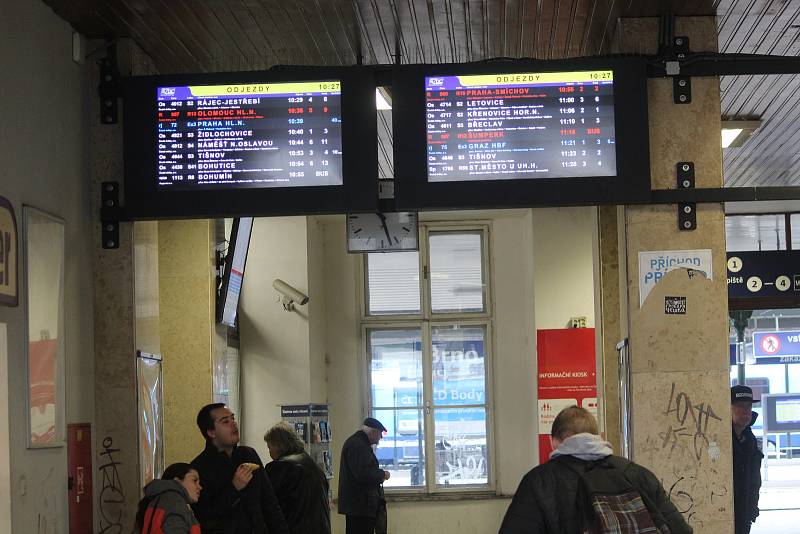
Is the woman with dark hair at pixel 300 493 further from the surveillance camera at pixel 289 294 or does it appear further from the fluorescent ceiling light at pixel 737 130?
the surveillance camera at pixel 289 294

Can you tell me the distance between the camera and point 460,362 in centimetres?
1410

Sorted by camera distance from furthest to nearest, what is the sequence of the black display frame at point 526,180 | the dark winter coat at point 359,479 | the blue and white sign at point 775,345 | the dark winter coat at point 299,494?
the blue and white sign at point 775,345, the dark winter coat at point 359,479, the dark winter coat at point 299,494, the black display frame at point 526,180

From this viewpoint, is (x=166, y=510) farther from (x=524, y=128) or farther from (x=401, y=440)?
(x=401, y=440)

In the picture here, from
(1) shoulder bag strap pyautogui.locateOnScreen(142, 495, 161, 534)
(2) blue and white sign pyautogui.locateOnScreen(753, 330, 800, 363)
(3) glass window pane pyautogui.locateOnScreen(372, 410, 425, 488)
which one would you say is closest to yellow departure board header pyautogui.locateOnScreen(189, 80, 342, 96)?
(1) shoulder bag strap pyautogui.locateOnScreen(142, 495, 161, 534)

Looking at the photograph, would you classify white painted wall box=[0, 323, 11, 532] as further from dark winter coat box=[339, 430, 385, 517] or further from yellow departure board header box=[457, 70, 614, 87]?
dark winter coat box=[339, 430, 385, 517]

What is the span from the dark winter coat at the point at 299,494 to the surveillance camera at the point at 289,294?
5.34 metres

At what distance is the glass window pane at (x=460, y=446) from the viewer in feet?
45.8

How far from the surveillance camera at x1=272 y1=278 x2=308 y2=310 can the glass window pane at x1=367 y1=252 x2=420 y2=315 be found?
2.14 metres

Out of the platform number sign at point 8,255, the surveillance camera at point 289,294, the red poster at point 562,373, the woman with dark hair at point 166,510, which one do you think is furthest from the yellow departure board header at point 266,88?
the red poster at point 562,373

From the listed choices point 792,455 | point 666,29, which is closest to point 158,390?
point 666,29

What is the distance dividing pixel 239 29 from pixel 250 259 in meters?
6.18

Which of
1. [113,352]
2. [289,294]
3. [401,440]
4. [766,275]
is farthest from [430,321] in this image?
[113,352]

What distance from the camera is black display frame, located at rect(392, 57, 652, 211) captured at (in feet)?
18.8

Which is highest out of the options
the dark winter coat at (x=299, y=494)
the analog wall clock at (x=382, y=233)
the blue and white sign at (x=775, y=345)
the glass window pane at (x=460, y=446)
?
the analog wall clock at (x=382, y=233)
